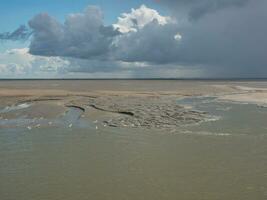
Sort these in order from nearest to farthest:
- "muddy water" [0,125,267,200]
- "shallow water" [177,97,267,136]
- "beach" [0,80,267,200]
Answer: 1. "muddy water" [0,125,267,200]
2. "beach" [0,80,267,200]
3. "shallow water" [177,97,267,136]

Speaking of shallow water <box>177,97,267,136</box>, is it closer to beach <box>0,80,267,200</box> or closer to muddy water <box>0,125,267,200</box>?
beach <box>0,80,267,200</box>

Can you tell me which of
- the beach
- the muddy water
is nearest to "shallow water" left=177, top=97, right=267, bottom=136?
the beach

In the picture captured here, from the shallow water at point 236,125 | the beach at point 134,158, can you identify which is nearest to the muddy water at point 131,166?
the beach at point 134,158

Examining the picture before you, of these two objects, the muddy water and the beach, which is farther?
the beach

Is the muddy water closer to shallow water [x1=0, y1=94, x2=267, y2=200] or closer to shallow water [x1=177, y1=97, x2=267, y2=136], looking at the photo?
shallow water [x1=0, y1=94, x2=267, y2=200]

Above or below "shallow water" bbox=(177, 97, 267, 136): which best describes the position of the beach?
below

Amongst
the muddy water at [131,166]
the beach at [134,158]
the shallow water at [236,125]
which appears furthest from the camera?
the shallow water at [236,125]

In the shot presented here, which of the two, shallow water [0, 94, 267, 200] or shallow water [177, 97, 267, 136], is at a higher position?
shallow water [177, 97, 267, 136]

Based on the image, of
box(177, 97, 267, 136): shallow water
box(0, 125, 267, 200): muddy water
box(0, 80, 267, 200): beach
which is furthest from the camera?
box(177, 97, 267, 136): shallow water

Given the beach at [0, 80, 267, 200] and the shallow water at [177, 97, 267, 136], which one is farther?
the shallow water at [177, 97, 267, 136]

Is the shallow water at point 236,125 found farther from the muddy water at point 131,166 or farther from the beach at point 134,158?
the muddy water at point 131,166

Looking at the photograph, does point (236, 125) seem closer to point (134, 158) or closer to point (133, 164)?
point (134, 158)

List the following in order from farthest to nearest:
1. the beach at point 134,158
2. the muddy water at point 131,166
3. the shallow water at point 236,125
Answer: the shallow water at point 236,125
the beach at point 134,158
the muddy water at point 131,166
